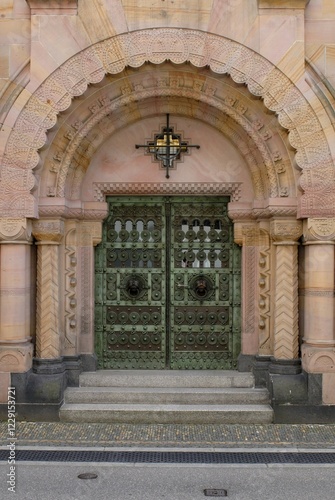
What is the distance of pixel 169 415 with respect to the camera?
24.5 ft

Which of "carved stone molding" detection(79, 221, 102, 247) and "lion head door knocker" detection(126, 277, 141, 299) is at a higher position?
"carved stone molding" detection(79, 221, 102, 247)

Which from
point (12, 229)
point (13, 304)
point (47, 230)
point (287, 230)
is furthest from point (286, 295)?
point (12, 229)

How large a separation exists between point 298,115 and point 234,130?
1.03 meters

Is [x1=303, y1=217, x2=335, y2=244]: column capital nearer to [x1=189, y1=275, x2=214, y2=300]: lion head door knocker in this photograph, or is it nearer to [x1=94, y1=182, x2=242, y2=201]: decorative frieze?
[x1=94, y1=182, x2=242, y2=201]: decorative frieze

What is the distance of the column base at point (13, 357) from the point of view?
7434 mm

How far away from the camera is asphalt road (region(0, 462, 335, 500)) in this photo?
5.26 metres

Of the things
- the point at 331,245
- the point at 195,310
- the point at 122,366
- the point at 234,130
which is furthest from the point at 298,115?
the point at 122,366

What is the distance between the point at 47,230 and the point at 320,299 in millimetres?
3583

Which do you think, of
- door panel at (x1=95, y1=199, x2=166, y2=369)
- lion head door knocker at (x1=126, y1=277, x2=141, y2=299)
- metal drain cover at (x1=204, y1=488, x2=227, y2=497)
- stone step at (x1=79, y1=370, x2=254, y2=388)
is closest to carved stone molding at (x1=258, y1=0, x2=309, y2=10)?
door panel at (x1=95, y1=199, x2=166, y2=369)

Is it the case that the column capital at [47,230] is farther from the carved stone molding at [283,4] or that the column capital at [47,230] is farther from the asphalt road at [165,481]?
the carved stone molding at [283,4]

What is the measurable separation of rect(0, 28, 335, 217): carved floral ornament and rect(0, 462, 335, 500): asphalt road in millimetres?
3097

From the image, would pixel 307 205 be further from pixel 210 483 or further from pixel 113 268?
pixel 210 483

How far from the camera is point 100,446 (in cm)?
656

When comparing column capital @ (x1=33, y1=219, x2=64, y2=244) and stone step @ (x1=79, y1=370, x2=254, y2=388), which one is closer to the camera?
column capital @ (x1=33, y1=219, x2=64, y2=244)
